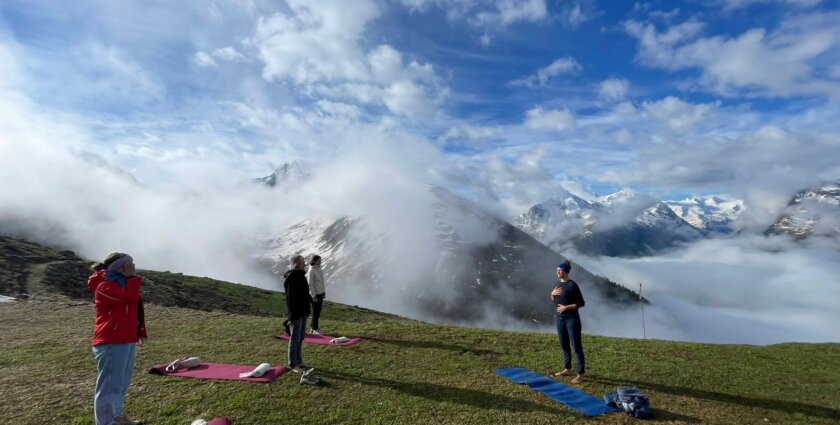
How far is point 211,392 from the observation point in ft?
42.7

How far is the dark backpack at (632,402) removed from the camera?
40.0ft

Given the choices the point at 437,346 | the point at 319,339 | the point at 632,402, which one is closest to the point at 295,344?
the point at 319,339

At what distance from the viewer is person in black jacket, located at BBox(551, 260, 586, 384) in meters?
15.5

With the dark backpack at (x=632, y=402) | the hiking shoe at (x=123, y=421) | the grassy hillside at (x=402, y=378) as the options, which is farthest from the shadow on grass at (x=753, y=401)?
the hiking shoe at (x=123, y=421)

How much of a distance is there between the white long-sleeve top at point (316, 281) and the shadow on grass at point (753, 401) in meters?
13.9

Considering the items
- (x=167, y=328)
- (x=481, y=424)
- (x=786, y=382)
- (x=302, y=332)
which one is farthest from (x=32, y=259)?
(x=786, y=382)

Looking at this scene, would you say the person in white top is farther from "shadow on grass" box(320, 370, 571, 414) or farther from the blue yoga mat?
the blue yoga mat

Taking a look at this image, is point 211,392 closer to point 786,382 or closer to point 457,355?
point 457,355

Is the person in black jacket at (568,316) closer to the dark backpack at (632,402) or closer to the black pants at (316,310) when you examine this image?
the dark backpack at (632,402)

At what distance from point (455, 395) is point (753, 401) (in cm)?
994

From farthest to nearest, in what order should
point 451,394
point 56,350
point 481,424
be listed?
1. point 56,350
2. point 451,394
3. point 481,424

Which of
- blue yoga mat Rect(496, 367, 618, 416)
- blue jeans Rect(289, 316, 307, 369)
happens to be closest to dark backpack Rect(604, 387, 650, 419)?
blue yoga mat Rect(496, 367, 618, 416)

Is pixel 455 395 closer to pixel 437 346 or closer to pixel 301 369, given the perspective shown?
pixel 301 369

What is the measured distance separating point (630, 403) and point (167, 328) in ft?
73.6
